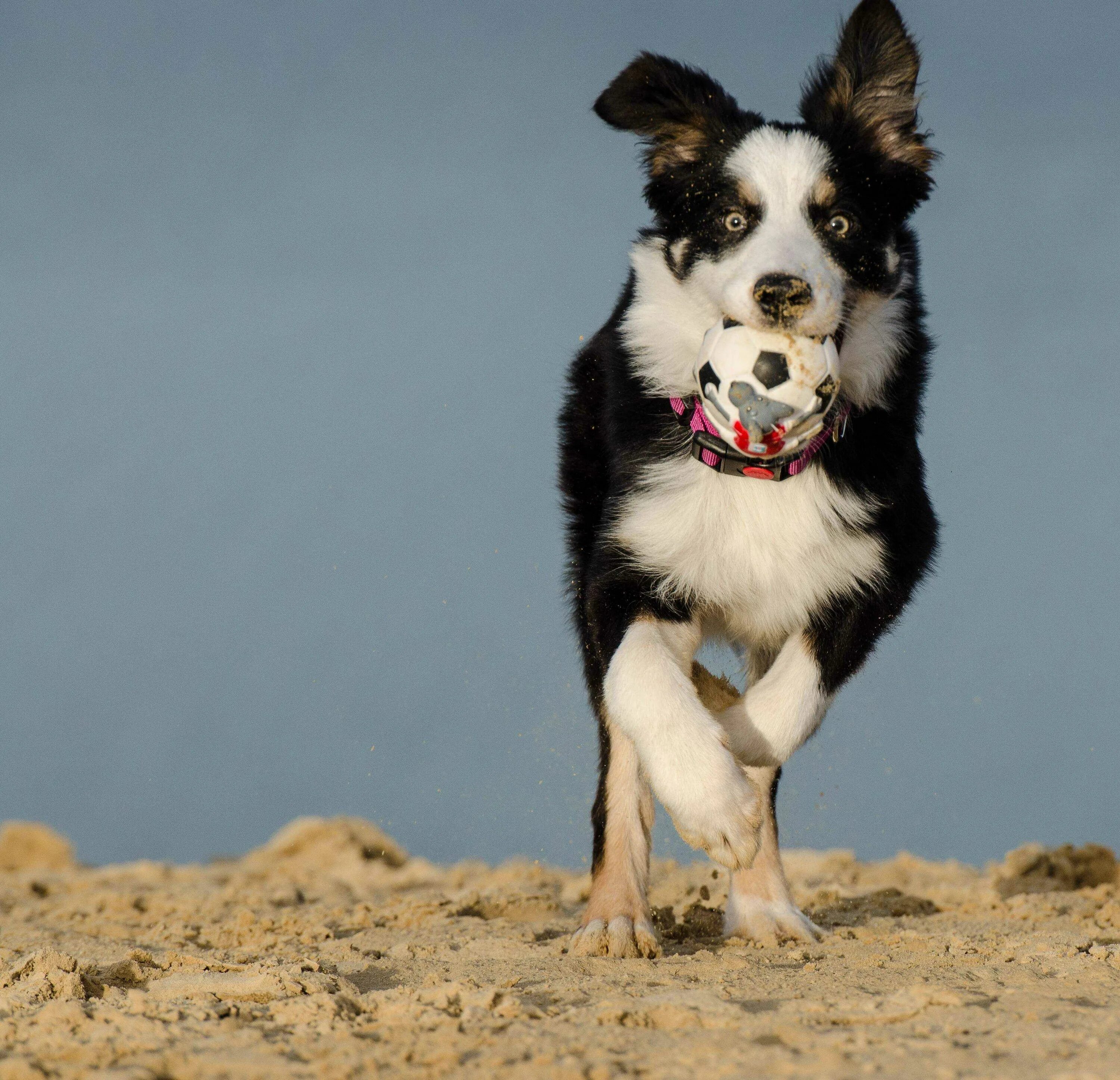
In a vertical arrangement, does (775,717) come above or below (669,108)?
below

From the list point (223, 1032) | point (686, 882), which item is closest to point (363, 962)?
point (223, 1032)

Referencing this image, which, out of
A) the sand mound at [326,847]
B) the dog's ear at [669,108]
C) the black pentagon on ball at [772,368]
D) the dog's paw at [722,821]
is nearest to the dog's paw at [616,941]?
the dog's paw at [722,821]

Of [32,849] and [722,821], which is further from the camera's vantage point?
[32,849]

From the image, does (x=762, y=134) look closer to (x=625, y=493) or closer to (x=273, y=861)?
(x=625, y=493)

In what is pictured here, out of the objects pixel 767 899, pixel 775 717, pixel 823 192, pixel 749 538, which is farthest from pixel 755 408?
pixel 767 899

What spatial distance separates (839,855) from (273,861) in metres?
3.61

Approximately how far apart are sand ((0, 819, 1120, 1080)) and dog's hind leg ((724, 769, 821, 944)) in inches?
5.8

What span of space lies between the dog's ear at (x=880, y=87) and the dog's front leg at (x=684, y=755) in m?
1.87

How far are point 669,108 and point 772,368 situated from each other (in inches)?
47.9

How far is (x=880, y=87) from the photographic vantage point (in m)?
4.34

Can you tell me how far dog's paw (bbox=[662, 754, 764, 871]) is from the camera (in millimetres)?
3344

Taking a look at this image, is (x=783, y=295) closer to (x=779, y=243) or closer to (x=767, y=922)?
(x=779, y=243)

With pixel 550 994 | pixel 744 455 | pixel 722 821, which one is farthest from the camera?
pixel 744 455

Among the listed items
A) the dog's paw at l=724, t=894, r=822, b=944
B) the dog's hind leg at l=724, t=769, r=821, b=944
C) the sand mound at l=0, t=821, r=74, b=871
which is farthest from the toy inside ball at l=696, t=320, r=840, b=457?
the sand mound at l=0, t=821, r=74, b=871
